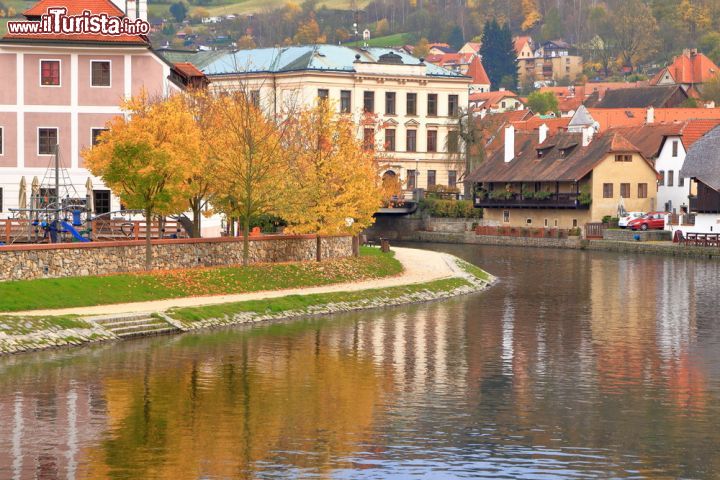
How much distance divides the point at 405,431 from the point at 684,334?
22329mm

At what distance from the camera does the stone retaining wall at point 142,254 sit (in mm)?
53537

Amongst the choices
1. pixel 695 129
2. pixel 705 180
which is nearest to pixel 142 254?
pixel 705 180

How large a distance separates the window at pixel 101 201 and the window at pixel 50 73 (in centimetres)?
621

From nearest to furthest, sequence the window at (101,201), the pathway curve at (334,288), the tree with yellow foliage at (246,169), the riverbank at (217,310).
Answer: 1. the riverbank at (217,310)
2. the pathway curve at (334,288)
3. the tree with yellow foliage at (246,169)
4. the window at (101,201)

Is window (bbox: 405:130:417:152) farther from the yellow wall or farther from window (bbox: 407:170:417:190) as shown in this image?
the yellow wall

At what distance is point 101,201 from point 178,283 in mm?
21351

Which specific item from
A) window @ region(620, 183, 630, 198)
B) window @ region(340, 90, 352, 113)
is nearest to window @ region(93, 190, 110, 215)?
window @ region(620, 183, 630, 198)

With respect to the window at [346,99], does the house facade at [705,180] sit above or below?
below

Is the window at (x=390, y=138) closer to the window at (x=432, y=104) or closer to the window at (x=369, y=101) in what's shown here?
the window at (x=369, y=101)

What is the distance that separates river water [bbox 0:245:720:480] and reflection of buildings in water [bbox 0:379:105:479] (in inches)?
2.5

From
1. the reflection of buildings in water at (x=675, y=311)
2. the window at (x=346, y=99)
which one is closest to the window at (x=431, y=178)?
the window at (x=346, y=99)

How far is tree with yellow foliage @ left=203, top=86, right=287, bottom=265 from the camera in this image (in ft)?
217

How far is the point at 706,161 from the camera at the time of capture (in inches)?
4422

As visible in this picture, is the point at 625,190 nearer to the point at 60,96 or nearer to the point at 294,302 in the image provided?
the point at 60,96
